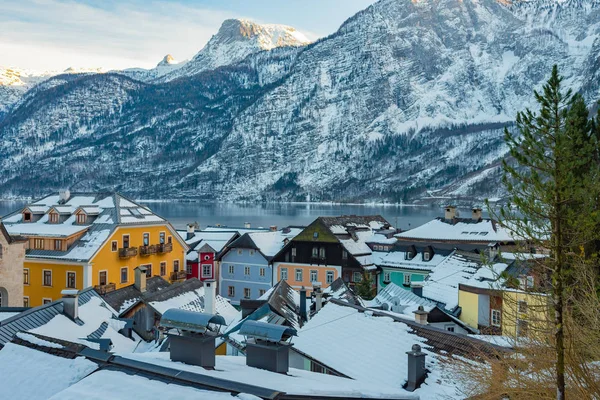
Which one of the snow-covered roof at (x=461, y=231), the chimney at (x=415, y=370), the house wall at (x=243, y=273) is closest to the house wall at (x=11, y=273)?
the chimney at (x=415, y=370)

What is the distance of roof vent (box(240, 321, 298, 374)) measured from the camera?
42.6 feet

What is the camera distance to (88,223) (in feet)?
173

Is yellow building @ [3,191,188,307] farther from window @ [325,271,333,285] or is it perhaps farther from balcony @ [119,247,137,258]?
window @ [325,271,333,285]

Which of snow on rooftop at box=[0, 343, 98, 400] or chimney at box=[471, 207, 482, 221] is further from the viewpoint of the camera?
chimney at box=[471, 207, 482, 221]

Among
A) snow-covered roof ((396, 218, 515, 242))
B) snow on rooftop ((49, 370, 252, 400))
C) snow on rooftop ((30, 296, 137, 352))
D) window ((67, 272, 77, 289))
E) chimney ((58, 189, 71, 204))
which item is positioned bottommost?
window ((67, 272, 77, 289))

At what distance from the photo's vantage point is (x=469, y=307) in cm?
3834

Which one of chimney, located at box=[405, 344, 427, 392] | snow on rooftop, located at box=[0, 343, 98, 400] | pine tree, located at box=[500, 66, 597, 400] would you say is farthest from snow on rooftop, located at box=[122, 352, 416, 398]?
chimney, located at box=[405, 344, 427, 392]

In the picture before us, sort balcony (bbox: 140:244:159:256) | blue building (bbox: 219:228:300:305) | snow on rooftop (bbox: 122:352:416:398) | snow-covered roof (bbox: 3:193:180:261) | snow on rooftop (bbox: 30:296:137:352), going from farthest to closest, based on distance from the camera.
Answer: blue building (bbox: 219:228:300:305)
balcony (bbox: 140:244:159:256)
snow-covered roof (bbox: 3:193:180:261)
snow on rooftop (bbox: 30:296:137:352)
snow on rooftop (bbox: 122:352:416:398)

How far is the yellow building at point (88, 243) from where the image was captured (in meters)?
48.8

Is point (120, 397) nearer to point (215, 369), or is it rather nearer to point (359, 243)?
point (215, 369)

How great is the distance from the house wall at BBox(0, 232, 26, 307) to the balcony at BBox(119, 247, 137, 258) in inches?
597

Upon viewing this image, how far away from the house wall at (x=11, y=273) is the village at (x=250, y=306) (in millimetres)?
79

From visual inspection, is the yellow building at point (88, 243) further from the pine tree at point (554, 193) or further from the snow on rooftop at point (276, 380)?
the pine tree at point (554, 193)

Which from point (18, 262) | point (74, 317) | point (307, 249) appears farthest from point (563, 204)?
point (307, 249)
